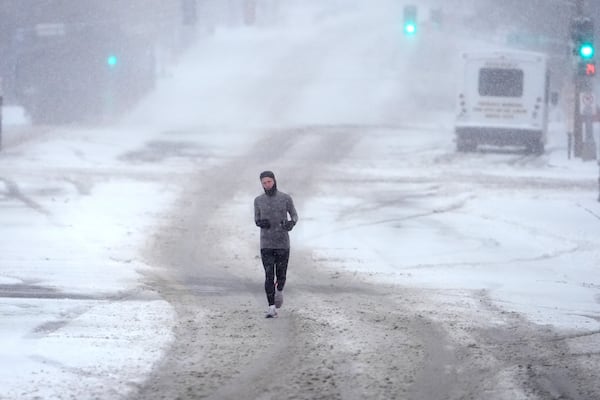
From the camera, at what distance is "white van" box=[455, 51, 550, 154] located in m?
32.5

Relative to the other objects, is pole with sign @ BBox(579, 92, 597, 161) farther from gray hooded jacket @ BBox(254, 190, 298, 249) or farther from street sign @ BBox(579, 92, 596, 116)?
gray hooded jacket @ BBox(254, 190, 298, 249)

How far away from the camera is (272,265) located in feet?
36.4

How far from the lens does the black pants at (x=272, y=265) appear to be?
1105cm

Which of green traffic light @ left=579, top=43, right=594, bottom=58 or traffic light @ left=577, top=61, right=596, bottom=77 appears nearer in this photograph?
green traffic light @ left=579, top=43, right=594, bottom=58

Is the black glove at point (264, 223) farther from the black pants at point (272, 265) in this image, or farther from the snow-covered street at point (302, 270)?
the snow-covered street at point (302, 270)

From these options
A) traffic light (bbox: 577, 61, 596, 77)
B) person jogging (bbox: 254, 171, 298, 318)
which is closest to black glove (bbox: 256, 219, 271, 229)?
person jogging (bbox: 254, 171, 298, 318)

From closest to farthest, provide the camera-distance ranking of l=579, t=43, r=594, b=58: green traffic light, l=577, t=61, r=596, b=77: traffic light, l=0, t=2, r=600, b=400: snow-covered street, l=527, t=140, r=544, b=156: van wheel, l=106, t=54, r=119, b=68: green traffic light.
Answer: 1. l=0, t=2, r=600, b=400: snow-covered street
2. l=579, t=43, r=594, b=58: green traffic light
3. l=577, t=61, r=596, b=77: traffic light
4. l=527, t=140, r=544, b=156: van wheel
5. l=106, t=54, r=119, b=68: green traffic light

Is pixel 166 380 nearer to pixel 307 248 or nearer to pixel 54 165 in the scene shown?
pixel 307 248

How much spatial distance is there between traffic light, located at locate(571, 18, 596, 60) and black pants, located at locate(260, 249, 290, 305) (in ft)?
64.2

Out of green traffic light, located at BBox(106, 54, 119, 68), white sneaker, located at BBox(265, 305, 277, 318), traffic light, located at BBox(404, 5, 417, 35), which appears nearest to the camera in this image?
white sneaker, located at BBox(265, 305, 277, 318)

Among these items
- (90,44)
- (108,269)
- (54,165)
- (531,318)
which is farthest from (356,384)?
(90,44)

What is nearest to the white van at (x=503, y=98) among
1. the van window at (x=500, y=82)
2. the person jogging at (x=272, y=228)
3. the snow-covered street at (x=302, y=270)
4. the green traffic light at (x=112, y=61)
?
the van window at (x=500, y=82)

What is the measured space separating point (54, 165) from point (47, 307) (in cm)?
1808

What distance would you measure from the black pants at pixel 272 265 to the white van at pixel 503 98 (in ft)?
74.1
